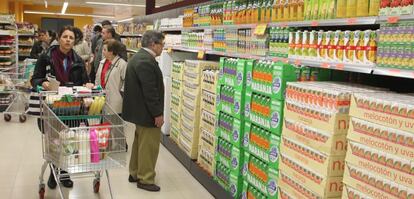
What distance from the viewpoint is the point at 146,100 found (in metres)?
4.57

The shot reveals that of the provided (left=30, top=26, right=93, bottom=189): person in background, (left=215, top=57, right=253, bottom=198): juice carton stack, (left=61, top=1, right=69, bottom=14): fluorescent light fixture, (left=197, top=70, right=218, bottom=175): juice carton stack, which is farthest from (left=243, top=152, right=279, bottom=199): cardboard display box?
(left=61, top=1, right=69, bottom=14): fluorescent light fixture

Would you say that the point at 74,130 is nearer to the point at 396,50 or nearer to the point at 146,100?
the point at 146,100

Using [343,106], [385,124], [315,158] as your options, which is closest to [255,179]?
[315,158]

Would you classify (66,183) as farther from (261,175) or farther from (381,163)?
(381,163)

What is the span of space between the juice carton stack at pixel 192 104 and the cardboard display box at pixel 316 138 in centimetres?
236

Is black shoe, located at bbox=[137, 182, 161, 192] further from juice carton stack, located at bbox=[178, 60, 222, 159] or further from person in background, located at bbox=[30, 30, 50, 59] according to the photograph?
person in background, located at bbox=[30, 30, 50, 59]

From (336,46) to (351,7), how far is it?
291 millimetres

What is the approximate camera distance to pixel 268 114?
3.60 meters

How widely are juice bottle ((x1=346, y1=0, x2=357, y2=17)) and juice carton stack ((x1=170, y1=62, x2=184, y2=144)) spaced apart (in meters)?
3.33

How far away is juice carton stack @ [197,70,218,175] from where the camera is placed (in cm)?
491

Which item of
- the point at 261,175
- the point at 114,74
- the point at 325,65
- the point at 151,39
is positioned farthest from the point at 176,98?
the point at 325,65

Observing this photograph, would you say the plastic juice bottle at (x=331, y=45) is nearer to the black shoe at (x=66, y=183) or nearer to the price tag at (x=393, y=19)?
the price tag at (x=393, y=19)

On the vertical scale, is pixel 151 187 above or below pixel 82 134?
below

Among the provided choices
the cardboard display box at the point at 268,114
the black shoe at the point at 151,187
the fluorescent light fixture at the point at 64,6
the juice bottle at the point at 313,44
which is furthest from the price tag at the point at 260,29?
the fluorescent light fixture at the point at 64,6
